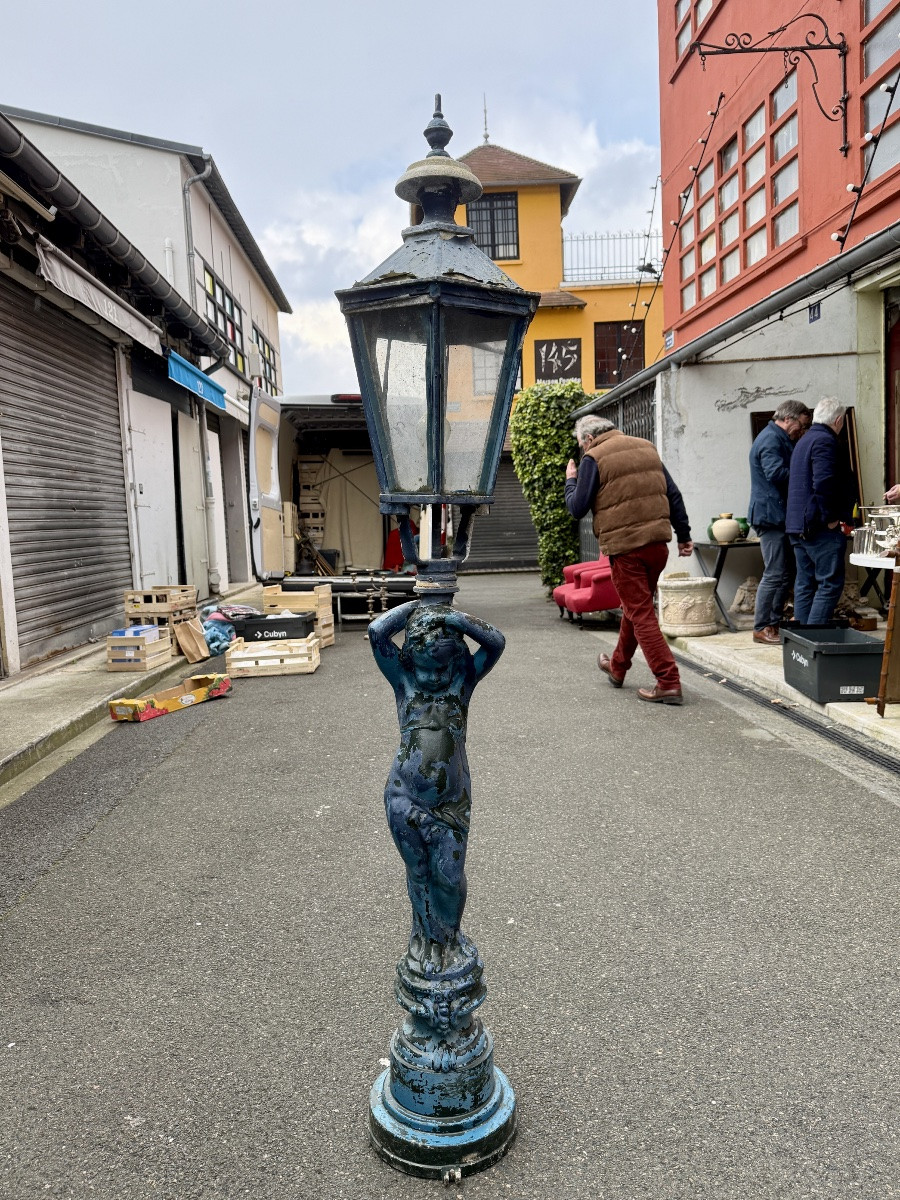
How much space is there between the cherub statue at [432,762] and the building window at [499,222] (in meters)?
27.4

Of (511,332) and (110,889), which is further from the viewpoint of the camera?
(110,889)

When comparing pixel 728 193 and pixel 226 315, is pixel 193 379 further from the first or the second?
pixel 728 193

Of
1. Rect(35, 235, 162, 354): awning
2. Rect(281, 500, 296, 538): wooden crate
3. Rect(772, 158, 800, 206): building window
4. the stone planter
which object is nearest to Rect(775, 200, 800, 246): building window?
Rect(772, 158, 800, 206): building window

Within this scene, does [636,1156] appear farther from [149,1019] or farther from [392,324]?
[392,324]

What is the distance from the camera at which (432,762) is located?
78.6 inches

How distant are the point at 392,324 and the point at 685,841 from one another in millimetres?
2787

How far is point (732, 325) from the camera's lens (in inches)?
318

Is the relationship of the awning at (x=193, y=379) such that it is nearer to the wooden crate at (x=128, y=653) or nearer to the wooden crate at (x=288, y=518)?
A: the wooden crate at (x=288, y=518)

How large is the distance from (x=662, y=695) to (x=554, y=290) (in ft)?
75.4

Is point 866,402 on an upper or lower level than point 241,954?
upper

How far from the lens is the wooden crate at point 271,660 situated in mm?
8289

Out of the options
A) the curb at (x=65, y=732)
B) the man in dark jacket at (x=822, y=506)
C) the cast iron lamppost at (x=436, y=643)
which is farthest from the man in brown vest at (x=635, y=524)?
the cast iron lamppost at (x=436, y=643)

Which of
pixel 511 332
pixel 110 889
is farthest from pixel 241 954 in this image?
pixel 511 332

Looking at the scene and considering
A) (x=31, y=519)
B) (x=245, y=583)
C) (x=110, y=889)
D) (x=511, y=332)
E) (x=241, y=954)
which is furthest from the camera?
(x=245, y=583)
